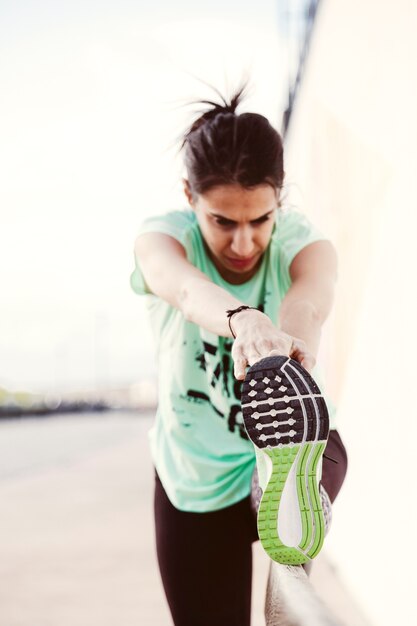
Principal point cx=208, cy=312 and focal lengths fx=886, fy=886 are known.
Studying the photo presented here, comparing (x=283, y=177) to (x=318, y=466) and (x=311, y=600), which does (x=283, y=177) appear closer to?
(x=318, y=466)

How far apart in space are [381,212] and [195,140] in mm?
2145

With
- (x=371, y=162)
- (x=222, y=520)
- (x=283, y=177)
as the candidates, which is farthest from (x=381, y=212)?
(x=222, y=520)

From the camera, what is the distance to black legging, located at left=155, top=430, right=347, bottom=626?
2355mm

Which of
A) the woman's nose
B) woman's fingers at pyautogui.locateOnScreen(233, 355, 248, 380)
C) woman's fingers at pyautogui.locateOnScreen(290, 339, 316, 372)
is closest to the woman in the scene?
the woman's nose

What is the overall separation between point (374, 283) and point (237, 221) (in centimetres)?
238

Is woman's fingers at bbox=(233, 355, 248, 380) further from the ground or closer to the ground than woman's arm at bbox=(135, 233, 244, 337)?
closer to the ground

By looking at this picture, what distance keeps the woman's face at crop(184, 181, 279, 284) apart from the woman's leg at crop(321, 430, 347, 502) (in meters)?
0.53

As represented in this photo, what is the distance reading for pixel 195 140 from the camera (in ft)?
7.97

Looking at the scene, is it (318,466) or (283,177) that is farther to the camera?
(283,177)

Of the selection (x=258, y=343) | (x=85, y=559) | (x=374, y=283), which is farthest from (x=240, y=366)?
(x=85, y=559)

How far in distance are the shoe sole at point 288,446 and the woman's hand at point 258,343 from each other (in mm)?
69

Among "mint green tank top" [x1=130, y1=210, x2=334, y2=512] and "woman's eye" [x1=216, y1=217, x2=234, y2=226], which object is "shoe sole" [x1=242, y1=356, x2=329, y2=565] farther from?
"woman's eye" [x1=216, y1=217, x2=234, y2=226]


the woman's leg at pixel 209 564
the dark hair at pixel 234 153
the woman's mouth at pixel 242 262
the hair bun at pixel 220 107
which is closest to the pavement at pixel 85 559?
Answer: the woman's leg at pixel 209 564

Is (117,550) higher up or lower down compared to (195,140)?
lower down
